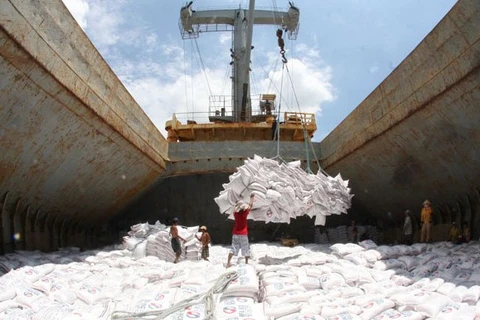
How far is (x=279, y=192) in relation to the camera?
6711 millimetres

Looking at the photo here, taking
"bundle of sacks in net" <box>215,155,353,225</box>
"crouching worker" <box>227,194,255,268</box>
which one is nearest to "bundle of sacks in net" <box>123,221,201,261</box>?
"bundle of sacks in net" <box>215,155,353,225</box>

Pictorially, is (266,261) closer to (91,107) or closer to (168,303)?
(168,303)

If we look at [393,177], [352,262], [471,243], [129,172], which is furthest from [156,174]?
[471,243]

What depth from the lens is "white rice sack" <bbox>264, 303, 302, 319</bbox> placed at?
10.9 ft

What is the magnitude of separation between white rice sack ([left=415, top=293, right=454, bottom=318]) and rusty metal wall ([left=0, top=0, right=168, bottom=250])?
4.62 meters

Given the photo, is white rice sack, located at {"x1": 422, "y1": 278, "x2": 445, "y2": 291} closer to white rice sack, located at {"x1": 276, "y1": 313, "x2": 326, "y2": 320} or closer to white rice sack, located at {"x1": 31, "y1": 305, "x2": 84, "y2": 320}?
white rice sack, located at {"x1": 276, "y1": 313, "x2": 326, "y2": 320}

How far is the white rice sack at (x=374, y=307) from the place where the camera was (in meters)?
3.38

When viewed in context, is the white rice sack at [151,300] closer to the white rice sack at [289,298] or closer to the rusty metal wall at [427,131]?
the white rice sack at [289,298]

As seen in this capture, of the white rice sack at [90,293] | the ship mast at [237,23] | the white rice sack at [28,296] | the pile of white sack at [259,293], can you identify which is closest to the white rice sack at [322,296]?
the pile of white sack at [259,293]

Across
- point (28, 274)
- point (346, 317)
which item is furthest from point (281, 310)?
point (28, 274)

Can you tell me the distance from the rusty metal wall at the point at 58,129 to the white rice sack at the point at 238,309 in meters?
3.45

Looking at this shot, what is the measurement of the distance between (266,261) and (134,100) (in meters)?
4.74

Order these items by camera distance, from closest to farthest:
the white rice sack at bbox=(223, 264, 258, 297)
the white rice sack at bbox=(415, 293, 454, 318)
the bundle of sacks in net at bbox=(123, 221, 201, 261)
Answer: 1. the white rice sack at bbox=(415, 293, 454, 318)
2. the white rice sack at bbox=(223, 264, 258, 297)
3. the bundle of sacks in net at bbox=(123, 221, 201, 261)

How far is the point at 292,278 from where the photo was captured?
4.36 metres
